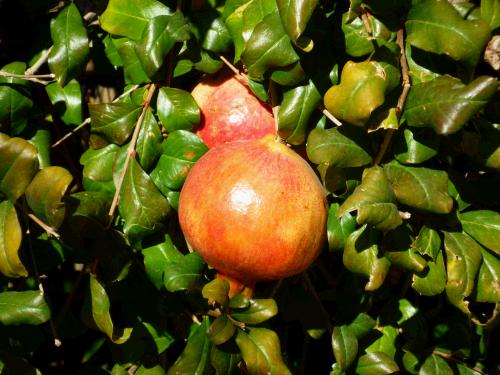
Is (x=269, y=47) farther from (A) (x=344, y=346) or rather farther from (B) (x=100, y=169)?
(A) (x=344, y=346)

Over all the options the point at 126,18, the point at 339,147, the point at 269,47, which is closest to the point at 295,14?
the point at 269,47

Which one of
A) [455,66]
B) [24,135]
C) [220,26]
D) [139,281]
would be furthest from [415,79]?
[24,135]

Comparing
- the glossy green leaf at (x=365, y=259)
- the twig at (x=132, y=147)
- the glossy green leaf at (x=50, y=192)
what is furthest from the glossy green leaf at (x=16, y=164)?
the glossy green leaf at (x=365, y=259)

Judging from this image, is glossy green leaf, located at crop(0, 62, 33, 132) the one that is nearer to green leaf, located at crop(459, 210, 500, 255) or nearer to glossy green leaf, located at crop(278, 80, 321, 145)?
glossy green leaf, located at crop(278, 80, 321, 145)

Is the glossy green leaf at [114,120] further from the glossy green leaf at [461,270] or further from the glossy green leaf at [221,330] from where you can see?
the glossy green leaf at [461,270]

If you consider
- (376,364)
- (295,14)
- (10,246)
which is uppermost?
(295,14)

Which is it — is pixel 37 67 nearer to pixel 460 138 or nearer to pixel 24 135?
pixel 24 135
